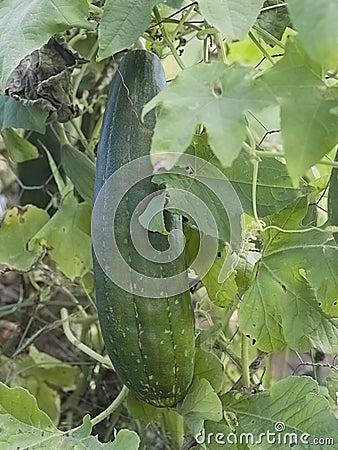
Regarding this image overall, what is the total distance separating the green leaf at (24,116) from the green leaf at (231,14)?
38 centimetres

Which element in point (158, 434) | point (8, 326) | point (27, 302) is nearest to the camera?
point (158, 434)

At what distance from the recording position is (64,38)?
858 mm

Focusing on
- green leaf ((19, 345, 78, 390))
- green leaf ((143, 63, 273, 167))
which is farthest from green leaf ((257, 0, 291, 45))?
green leaf ((19, 345, 78, 390))

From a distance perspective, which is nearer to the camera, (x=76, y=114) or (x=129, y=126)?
(x=129, y=126)

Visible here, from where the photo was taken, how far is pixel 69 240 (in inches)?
36.2

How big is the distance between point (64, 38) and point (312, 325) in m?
0.44

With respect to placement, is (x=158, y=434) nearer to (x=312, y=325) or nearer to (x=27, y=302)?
(x=27, y=302)

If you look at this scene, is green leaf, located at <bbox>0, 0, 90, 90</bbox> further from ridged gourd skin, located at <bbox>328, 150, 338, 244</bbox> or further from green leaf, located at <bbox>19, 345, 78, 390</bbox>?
green leaf, located at <bbox>19, 345, 78, 390</bbox>

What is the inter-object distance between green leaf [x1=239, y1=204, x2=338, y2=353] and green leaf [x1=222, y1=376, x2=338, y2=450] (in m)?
0.04

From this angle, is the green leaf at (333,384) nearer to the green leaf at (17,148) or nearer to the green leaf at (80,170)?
the green leaf at (80,170)

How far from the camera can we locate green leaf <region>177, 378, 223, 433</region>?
27.1 inches

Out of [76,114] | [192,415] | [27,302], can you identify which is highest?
[76,114]

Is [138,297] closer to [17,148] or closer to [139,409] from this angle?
[139,409]

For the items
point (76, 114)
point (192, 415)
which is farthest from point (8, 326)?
point (192, 415)
